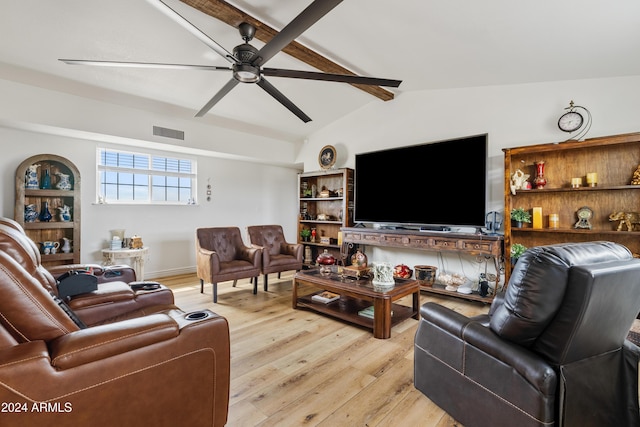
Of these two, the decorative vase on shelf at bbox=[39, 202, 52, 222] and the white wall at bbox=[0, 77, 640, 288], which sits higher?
the white wall at bbox=[0, 77, 640, 288]

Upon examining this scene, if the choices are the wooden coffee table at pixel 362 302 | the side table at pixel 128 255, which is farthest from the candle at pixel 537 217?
the side table at pixel 128 255

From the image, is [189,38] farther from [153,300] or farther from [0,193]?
[0,193]

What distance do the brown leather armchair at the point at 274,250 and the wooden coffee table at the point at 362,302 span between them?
2.75ft

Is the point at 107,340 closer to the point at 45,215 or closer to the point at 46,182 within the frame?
the point at 45,215

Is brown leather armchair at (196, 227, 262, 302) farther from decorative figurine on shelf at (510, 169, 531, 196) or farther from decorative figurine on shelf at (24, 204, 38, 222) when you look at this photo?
decorative figurine on shelf at (510, 169, 531, 196)

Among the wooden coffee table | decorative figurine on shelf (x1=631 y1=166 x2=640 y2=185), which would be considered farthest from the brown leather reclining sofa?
decorative figurine on shelf (x1=631 y1=166 x2=640 y2=185)

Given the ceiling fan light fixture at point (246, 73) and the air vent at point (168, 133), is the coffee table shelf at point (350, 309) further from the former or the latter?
the air vent at point (168, 133)

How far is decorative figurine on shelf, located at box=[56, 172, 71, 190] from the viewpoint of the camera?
163 inches

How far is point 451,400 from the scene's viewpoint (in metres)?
1.67

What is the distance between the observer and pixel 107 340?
3.74 ft

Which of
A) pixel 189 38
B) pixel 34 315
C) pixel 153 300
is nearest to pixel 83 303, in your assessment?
pixel 153 300

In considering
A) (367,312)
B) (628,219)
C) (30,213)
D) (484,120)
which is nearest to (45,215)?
(30,213)

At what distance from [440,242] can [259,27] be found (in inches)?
123

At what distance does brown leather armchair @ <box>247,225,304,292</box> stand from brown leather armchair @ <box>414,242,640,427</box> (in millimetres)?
2974
